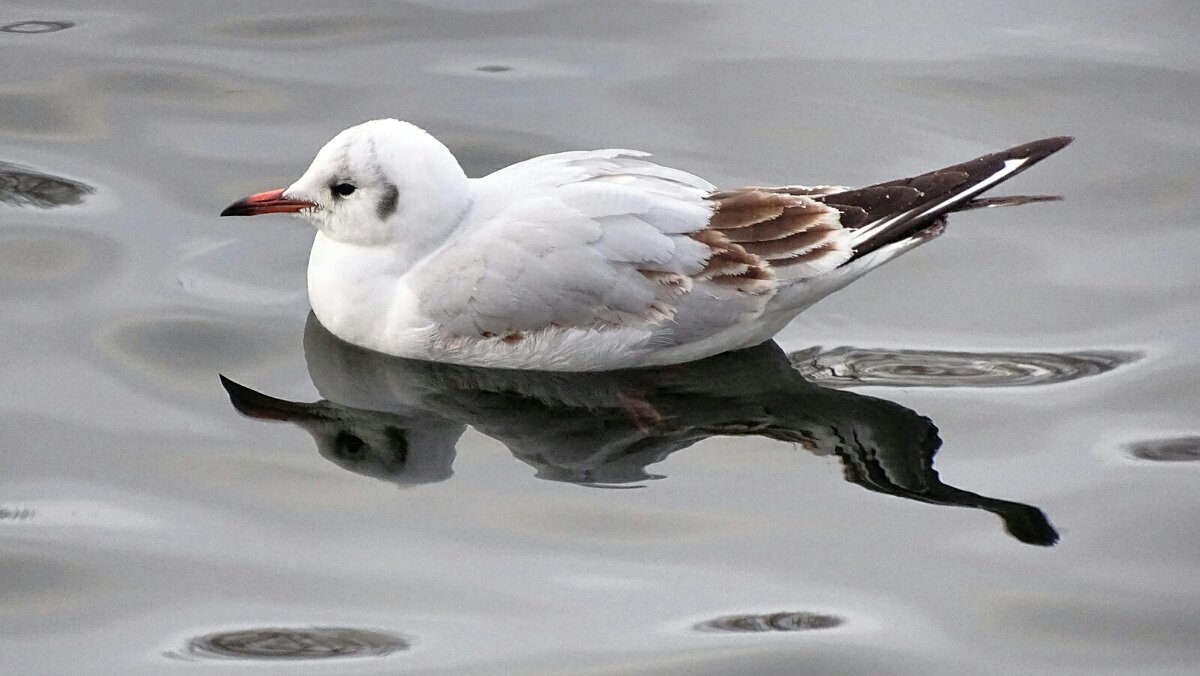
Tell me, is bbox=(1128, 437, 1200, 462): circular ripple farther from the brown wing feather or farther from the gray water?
the brown wing feather

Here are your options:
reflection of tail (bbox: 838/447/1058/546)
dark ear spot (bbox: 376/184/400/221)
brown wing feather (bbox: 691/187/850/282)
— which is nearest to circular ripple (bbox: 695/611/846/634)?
reflection of tail (bbox: 838/447/1058/546)

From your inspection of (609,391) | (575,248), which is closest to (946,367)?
(609,391)

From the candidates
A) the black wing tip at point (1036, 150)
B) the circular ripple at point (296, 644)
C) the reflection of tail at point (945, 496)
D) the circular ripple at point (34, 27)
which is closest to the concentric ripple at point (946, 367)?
the reflection of tail at point (945, 496)

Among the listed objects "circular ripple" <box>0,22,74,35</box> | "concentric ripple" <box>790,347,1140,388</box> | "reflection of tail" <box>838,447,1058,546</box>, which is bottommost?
"reflection of tail" <box>838,447,1058,546</box>

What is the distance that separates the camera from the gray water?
611cm

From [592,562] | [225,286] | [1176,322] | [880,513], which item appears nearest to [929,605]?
[880,513]

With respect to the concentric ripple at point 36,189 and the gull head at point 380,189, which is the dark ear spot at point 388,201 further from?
the concentric ripple at point 36,189

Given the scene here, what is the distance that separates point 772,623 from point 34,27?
6503 mm

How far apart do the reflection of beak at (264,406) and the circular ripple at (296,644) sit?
1.46 metres

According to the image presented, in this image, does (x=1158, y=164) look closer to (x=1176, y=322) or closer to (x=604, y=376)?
(x=1176, y=322)

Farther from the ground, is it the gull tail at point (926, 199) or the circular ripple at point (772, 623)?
the gull tail at point (926, 199)

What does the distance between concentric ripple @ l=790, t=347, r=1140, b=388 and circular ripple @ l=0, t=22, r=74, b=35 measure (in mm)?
5193

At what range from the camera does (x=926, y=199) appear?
757 cm

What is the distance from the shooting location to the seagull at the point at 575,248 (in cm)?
732
